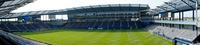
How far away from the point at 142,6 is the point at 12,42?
116506mm

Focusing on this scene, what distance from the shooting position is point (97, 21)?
142 m

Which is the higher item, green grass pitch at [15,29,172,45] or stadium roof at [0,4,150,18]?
stadium roof at [0,4,150,18]

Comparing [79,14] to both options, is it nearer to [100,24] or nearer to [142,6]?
[100,24]

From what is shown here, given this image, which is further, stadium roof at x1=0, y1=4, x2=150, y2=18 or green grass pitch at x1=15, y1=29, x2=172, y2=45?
stadium roof at x1=0, y1=4, x2=150, y2=18

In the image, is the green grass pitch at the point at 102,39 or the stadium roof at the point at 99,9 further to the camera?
the stadium roof at the point at 99,9

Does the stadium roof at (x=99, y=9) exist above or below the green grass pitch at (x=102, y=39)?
above

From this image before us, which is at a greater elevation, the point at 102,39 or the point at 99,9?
the point at 99,9

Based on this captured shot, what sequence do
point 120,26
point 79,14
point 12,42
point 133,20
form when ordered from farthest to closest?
point 79,14 → point 133,20 → point 120,26 → point 12,42

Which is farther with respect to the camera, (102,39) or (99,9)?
(99,9)

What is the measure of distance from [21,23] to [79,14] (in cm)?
2494

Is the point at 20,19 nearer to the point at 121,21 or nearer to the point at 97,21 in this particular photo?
the point at 97,21

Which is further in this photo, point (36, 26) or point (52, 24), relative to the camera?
point (52, 24)

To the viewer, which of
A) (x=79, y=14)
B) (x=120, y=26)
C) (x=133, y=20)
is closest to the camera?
(x=120, y=26)

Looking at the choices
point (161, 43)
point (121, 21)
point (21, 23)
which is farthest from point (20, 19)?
point (161, 43)
